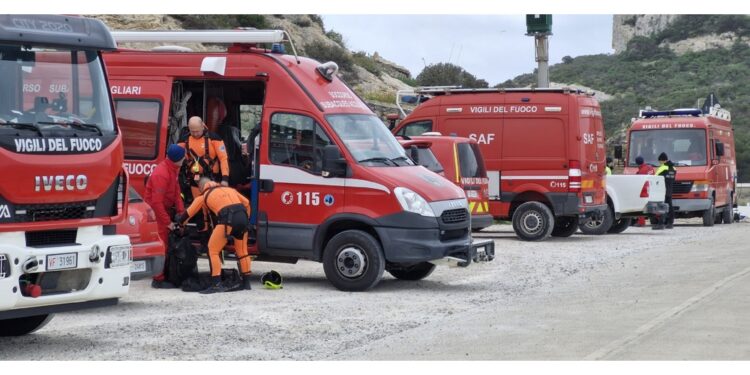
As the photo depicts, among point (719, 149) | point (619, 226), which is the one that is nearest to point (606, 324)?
point (619, 226)

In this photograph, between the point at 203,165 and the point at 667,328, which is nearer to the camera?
the point at 667,328

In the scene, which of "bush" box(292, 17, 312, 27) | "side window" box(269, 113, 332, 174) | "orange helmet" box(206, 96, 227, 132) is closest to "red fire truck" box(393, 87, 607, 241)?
"orange helmet" box(206, 96, 227, 132)

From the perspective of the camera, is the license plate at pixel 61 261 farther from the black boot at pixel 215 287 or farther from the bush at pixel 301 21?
the bush at pixel 301 21

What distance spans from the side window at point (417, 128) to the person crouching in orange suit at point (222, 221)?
32.6 feet

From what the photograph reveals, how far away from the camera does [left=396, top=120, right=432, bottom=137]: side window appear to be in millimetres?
23844

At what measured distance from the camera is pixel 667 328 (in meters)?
10.6

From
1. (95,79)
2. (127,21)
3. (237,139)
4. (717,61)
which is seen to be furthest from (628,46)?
(95,79)

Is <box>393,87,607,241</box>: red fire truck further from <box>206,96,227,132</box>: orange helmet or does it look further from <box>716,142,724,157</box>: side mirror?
<box>716,142,724,157</box>: side mirror

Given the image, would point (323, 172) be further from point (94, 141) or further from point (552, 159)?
point (552, 159)

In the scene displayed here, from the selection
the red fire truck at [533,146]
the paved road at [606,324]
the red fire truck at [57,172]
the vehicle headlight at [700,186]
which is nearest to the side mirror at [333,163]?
the paved road at [606,324]

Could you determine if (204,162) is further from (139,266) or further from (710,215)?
(710,215)

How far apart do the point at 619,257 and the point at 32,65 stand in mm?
12218

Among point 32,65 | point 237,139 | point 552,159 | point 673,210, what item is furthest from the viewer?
point 673,210

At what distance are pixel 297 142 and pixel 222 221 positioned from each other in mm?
1528
